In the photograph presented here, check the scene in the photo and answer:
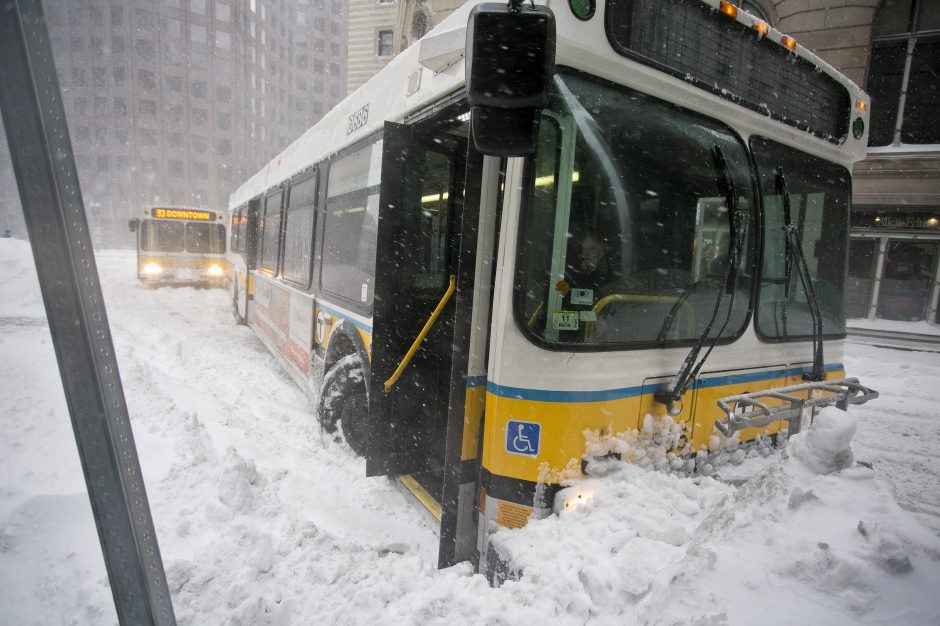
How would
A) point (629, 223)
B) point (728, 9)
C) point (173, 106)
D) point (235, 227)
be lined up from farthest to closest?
point (173, 106) → point (235, 227) → point (728, 9) → point (629, 223)

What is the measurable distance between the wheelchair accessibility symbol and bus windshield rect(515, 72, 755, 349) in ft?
1.34

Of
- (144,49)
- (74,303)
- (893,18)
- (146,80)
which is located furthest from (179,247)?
(144,49)

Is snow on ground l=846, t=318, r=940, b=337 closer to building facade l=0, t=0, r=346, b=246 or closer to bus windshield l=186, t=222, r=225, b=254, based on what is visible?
bus windshield l=186, t=222, r=225, b=254

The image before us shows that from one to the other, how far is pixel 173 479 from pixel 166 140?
5398 cm

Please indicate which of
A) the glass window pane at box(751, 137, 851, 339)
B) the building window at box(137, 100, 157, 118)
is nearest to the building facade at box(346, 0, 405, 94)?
the glass window pane at box(751, 137, 851, 339)

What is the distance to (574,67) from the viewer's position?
85.4 inches

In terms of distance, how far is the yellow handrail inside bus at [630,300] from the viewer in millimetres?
2369

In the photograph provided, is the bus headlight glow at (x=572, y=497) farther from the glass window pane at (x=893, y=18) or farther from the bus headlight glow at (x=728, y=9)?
the glass window pane at (x=893, y=18)

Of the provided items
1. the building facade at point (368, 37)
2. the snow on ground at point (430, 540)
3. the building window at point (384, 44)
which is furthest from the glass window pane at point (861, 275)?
the building window at point (384, 44)

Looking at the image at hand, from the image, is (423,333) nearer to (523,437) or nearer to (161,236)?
(523,437)

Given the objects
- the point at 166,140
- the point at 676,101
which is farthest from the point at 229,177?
the point at 676,101

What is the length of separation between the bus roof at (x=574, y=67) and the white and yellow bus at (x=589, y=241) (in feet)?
0.05

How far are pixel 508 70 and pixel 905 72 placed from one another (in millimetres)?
14813

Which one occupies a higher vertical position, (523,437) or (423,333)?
(423,333)
